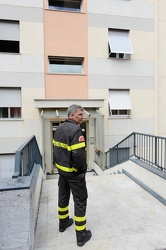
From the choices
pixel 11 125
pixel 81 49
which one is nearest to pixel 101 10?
pixel 81 49

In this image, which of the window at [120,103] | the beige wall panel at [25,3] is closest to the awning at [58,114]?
the window at [120,103]

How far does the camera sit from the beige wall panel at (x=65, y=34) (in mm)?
8297

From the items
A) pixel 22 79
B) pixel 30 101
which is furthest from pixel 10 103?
pixel 22 79

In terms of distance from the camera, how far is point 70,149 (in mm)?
2473

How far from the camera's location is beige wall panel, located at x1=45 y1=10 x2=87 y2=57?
327 inches

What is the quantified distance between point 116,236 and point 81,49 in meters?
7.87

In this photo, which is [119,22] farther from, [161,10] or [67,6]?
[67,6]

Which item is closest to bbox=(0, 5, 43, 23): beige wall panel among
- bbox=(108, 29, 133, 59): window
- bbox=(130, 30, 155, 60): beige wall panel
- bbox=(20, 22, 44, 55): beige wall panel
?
bbox=(20, 22, 44, 55): beige wall panel

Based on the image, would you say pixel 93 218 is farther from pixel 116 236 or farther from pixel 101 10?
pixel 101 10

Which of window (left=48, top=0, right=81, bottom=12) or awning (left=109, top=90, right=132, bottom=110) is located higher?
window (left=48, top=0, right=81, bottom=12)

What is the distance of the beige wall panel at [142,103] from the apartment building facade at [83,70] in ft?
0.16

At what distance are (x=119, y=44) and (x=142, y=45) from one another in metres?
1.27

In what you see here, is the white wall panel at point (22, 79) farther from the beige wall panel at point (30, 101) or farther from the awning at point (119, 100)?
the awning at point (119, 100)

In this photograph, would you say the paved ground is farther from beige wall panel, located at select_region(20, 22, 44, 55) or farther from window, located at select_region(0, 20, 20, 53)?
window, located at select_region(0, 20, 20, 53)
